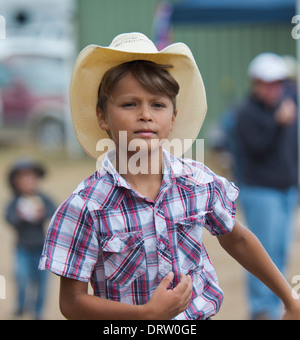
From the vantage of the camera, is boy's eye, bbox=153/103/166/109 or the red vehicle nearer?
boy's eye, bbox=153/103/166/109

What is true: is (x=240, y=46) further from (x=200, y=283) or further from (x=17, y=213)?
(x=200, y=283)

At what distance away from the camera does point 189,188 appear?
1868mm

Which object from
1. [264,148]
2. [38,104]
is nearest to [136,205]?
[264,148]

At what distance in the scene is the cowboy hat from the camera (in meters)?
1.79

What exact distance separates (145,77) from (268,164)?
325 centimetres

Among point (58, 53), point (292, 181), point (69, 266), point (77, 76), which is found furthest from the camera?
point (58, 53)

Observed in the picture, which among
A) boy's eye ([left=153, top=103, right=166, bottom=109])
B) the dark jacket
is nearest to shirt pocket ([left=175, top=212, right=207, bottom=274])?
boy's eye ([left=153, top=103, right=166, bottom=109])

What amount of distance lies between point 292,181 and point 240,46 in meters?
8.22

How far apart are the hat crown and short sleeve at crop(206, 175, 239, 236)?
0.42 m

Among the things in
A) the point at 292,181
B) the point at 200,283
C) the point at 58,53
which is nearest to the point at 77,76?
the point at 200,283

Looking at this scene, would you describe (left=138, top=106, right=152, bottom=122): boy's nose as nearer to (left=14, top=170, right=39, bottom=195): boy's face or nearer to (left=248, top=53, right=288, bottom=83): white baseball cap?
(left=248, top=53, right=288, bottom=83): white baseball cap

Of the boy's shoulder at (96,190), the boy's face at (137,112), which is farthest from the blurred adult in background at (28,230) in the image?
the boy's face at (137,112)

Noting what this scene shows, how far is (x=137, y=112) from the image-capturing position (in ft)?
5.74

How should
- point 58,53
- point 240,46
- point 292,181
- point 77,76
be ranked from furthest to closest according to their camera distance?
point 58,53, point 240,46, point 292,181, point 77,76
